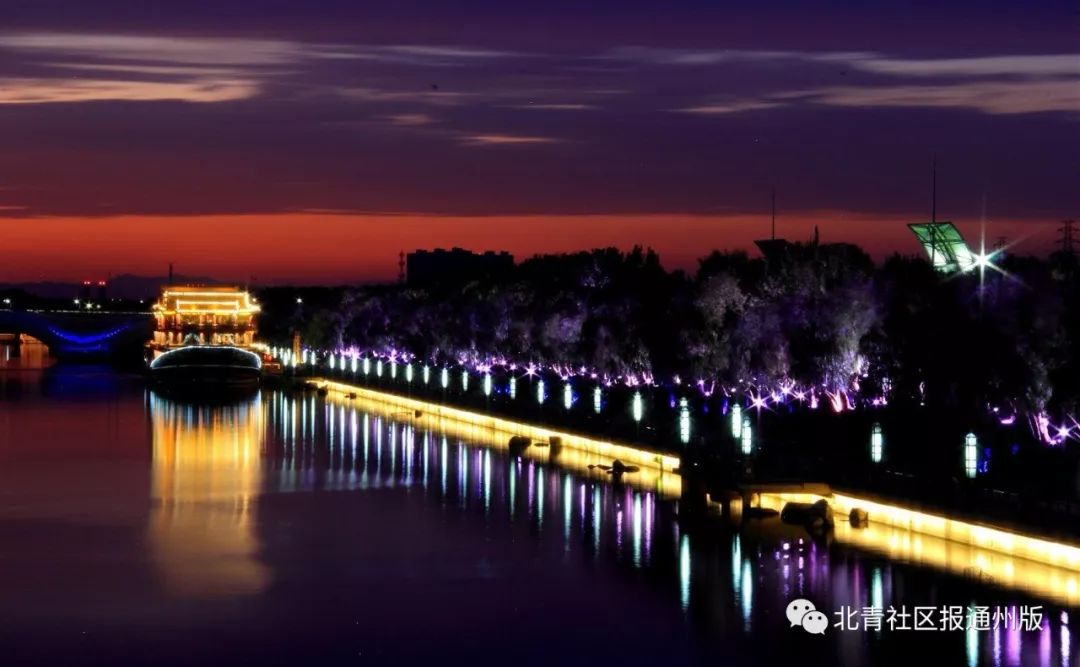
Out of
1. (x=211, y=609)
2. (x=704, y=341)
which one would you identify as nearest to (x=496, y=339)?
(x=704, y=341)

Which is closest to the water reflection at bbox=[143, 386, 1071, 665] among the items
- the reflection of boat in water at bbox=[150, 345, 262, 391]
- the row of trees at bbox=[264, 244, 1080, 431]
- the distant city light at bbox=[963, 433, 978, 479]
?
the distant city light at bbox=[963, 433, 978, 479]

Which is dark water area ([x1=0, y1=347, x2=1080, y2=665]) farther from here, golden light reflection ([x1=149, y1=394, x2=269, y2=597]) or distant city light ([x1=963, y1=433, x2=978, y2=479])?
distant city light ([x1=963, y1=433, x2=978, y2=479])

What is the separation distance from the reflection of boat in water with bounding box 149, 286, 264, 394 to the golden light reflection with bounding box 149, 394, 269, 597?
22769 mm

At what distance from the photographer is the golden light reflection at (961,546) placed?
111 feet

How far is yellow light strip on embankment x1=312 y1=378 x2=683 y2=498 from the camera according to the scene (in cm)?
5297

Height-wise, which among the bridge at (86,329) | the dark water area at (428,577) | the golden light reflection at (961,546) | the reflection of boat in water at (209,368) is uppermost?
the bridge at (86,329)

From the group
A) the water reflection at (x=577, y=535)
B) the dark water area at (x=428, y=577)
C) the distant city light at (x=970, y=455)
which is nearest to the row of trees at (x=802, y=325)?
the distant city light at (x=970, y=455)

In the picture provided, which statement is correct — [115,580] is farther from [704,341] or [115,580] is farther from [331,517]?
[704,341]

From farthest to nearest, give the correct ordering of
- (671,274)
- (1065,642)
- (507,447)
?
1. (671,274)
2. (507,447)
3. (1065,642)

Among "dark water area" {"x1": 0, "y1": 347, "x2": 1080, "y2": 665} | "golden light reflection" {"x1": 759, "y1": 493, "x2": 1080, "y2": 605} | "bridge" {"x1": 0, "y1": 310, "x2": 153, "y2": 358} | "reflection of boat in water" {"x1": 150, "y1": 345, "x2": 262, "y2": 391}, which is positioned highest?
"bridge" {"x1": 0, "y1": 310, "x2": 153, "y2": 358}

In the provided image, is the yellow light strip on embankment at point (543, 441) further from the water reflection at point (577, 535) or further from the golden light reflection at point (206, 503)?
the golden light reflection at point (206, 503)

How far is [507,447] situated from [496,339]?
2861 centimetres

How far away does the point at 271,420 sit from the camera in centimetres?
8362

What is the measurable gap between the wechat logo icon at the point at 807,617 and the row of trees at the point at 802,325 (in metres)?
9.50
